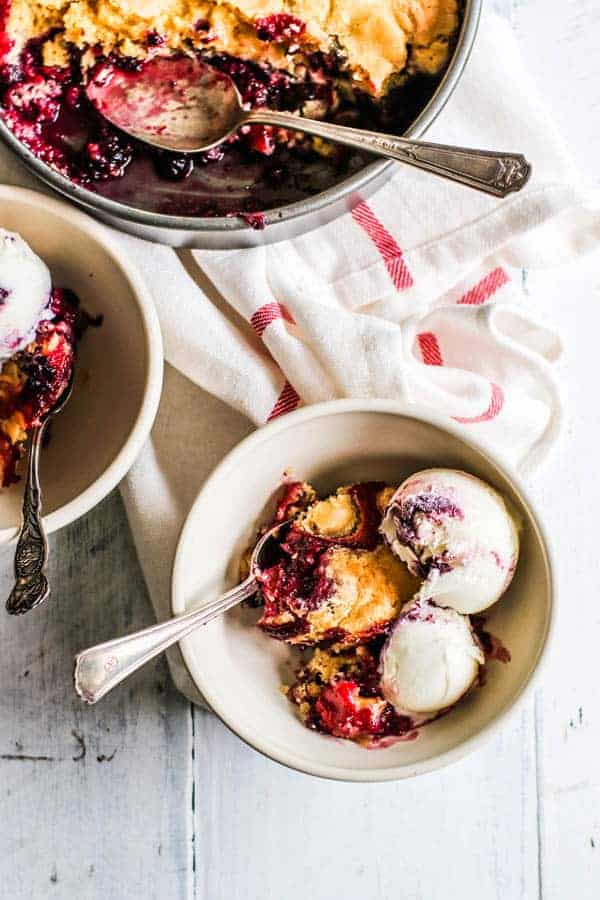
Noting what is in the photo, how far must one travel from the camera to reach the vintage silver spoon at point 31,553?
1.29 m

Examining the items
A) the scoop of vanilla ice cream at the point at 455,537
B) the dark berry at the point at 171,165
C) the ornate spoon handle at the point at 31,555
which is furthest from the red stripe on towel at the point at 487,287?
the ornate spoon handle at the point at 31,555

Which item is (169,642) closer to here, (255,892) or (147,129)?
(255,892)

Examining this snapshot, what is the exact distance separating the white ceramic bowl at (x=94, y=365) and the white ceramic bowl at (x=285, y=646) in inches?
5.0

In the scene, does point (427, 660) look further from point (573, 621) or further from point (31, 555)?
point (31, 555)

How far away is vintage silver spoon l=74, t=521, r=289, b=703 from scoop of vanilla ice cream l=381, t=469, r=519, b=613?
23 cm

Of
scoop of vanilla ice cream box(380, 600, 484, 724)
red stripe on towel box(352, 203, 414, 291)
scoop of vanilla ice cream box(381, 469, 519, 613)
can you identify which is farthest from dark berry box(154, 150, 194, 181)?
scoop of vanilla ice cream box(380, 600, 484, 724)

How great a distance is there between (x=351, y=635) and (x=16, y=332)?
548 millimetres

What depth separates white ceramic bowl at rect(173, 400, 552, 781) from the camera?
1.31 meters

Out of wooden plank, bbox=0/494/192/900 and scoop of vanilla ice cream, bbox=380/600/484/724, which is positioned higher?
scoop of vanilla ice cream, bbox=380/600/484/724

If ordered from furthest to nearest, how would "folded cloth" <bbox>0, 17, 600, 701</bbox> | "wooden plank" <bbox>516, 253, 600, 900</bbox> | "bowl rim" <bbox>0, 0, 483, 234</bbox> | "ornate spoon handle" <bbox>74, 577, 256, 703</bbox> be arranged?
"wooden plank" <bbox>516, 253, 600, 900</bbox>
"folded cloth" <bbox>0, 17, 600, 701</bbox>
"bowl rim" <bbox>0, 0, 483, 234</bbox>
"ornate spoon handle" <bbox>74, 577, 256, 703</bbox>

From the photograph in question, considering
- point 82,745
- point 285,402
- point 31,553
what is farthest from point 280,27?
point 82,745

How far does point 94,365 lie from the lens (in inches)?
56.9

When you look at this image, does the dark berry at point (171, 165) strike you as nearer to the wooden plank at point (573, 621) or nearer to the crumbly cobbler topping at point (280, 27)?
the crumbly cobbler topping at point (280, 27)

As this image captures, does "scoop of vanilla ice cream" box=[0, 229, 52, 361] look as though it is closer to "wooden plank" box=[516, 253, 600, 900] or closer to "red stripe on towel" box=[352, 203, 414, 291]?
"red stripe on towel" box=[352, 203, 414, 291]
